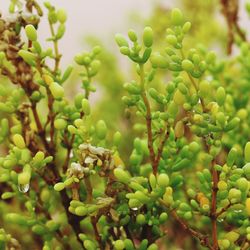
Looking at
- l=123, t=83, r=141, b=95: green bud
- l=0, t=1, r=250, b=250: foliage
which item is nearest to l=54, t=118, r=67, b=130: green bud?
l=0, t=1, r=250, b=250: foliage

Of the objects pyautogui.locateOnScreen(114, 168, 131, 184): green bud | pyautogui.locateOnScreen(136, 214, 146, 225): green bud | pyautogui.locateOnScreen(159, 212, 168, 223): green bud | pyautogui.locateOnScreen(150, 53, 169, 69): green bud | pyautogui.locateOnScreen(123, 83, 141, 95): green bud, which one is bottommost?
pyautogui.locateOnScreen(136, 214, 146, 225): green bud

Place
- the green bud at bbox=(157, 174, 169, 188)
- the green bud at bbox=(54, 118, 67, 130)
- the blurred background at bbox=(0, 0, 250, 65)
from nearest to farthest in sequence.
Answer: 1. the green bud at bbox=(157, 174, 169, 188)
2. the green bud at bbox=(54, 118, 67, 130)
3. the blurred background at bbox=(0, 0, 250, 65)

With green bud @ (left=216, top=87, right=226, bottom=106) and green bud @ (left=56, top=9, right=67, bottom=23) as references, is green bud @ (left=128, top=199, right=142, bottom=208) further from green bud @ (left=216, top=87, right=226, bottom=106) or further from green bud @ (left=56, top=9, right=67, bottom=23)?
green bud @ (left=56, top=9, right=67, bottom=23)

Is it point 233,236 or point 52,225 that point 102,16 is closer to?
point 52,225

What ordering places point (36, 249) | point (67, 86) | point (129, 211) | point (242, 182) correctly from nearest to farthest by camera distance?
point (242, 182) → point (129, 211) → point (36, 249) → point (67, 86)

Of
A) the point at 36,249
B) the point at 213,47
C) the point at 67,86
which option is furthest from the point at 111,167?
the point at 213,47

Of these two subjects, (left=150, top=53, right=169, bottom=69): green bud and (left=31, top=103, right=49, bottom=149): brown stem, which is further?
(left=31, top=103, right=49, bottom=149): brown stem

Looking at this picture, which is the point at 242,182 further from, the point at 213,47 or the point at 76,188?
the point at 213,47

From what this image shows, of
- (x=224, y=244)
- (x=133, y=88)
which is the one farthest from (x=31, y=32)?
(x=224, y=244)

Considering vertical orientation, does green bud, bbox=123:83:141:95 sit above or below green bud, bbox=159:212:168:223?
above
